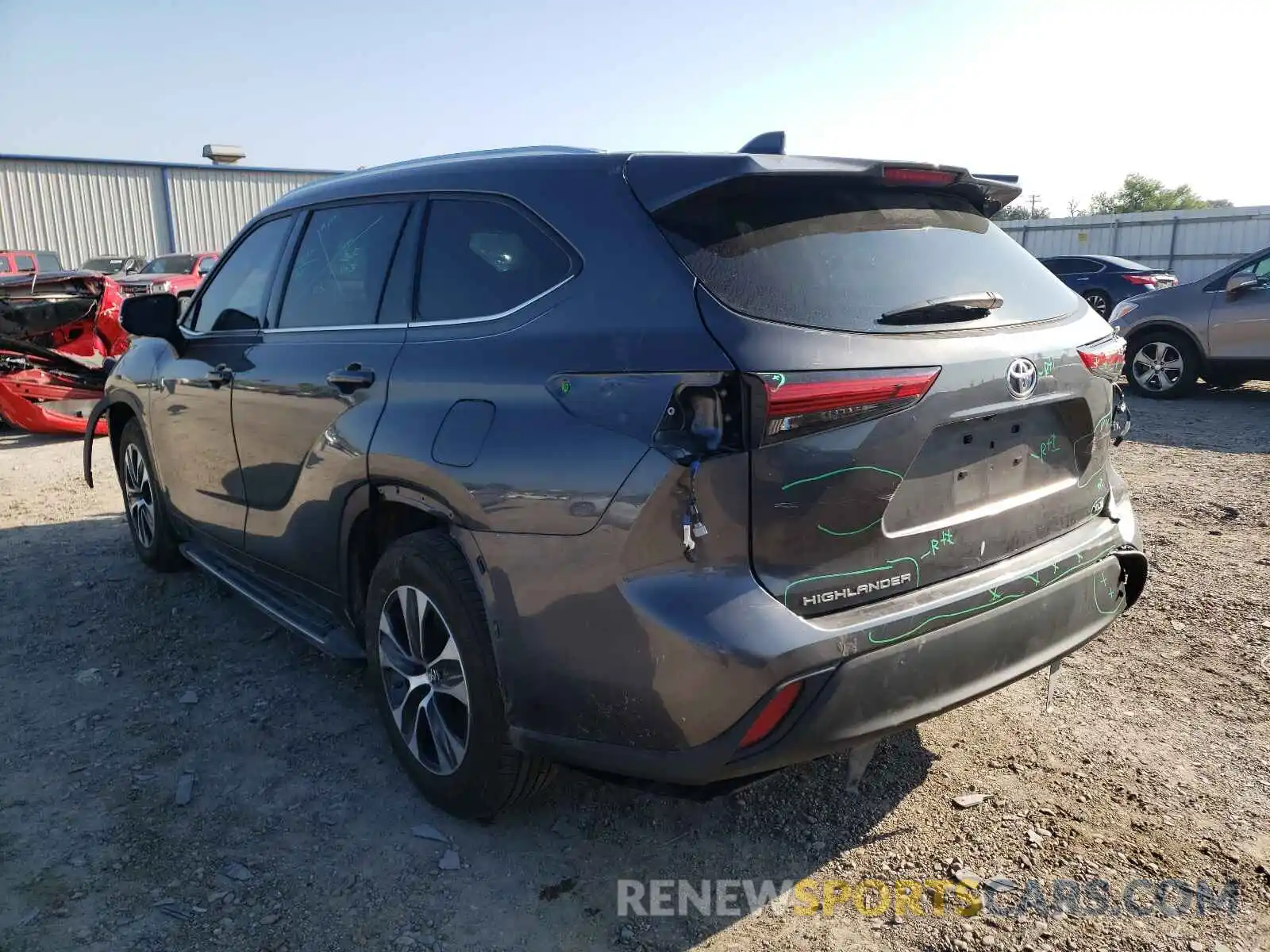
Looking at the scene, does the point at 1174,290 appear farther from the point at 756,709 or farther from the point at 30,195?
the point at 30,195

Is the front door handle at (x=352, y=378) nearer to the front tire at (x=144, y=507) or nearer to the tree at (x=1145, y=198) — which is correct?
the front tire at (x=144, y=507)

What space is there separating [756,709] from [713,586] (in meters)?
0.29

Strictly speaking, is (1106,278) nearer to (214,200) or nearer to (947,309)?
(947,309)

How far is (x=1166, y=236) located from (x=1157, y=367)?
19.0m

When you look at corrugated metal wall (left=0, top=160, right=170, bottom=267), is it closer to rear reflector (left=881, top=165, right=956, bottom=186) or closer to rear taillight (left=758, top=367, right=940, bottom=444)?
rear reflector (left=881, top=165, right=956, bottom=186)

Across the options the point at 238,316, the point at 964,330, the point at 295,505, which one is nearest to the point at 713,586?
the point at 964,330

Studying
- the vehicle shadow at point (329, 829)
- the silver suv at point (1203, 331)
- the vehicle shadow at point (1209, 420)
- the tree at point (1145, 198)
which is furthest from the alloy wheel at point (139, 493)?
the tree at point (1145, 198)

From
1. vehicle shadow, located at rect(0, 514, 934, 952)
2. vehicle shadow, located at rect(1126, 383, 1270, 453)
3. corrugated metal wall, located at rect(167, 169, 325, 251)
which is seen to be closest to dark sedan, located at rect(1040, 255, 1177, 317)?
vehicle shadow, located at rect(1126, 383, 1270, 453)

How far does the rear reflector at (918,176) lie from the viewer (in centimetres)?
250

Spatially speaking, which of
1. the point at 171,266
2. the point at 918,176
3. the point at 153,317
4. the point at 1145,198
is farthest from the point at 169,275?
the point at 1145,198

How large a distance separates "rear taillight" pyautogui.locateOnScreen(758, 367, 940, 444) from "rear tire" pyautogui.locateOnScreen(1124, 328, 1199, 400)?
29.8 ft

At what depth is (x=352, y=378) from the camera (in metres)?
2.99

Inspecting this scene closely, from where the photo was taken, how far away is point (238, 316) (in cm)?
395

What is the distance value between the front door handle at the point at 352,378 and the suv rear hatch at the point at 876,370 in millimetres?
1078
